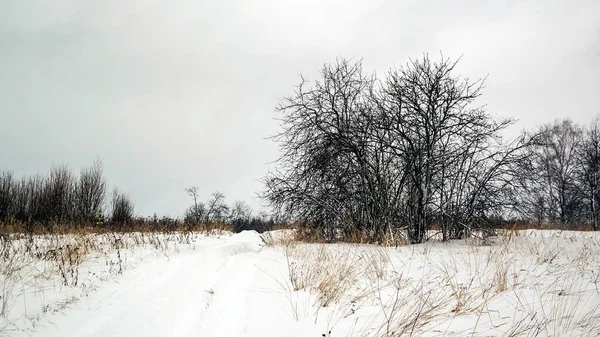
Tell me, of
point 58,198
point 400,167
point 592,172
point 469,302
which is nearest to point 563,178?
point 592,172

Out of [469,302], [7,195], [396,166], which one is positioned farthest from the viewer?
[7,195]

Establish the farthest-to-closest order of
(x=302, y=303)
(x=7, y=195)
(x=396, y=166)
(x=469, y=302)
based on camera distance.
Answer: (x=7, y=195)
(x=396, y=166)
(x=302, y=303)
(x=469, y=302)

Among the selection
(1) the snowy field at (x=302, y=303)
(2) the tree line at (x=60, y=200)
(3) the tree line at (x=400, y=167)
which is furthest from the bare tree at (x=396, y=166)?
(2) the tree line at (x=60, y=200)

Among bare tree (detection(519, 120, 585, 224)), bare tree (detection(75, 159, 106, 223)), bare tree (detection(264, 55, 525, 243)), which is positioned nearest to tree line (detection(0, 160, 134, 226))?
bare tree (detection(75, 159, 106, 223))

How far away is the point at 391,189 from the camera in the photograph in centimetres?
1137

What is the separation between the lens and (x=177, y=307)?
11.7 feet

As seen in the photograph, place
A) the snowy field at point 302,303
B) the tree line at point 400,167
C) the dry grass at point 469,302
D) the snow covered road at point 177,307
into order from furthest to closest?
the tree line at point 400,167
the snow covered road at point 177,307
the snowy field at point 302,303
the dry grass at point 469,302

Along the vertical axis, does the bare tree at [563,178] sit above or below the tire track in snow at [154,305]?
above

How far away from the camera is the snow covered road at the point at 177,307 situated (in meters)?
2.89

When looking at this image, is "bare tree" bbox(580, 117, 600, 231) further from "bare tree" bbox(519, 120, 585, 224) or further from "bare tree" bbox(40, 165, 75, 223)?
"bare tree" bbox(40, 165, 75, 223)

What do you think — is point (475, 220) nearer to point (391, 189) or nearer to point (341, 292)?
point (391, 189)

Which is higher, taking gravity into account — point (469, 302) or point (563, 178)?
point (563, 178)

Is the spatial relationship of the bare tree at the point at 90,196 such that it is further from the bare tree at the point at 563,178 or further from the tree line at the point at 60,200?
the bare tree at the point at 563,178

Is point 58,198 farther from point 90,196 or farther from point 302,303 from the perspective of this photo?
point 302,303
